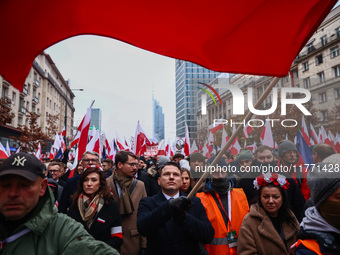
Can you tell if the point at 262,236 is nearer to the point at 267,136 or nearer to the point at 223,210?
the point at 223,210

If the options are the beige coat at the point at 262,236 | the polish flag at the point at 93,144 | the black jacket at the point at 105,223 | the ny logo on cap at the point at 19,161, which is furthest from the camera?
the polish flag at the point at 93,144

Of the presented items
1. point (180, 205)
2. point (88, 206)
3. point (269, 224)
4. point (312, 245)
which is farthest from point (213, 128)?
point (88, 206)

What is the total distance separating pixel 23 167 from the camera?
66.7 inches

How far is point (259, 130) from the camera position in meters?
2.79

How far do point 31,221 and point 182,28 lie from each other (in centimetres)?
179

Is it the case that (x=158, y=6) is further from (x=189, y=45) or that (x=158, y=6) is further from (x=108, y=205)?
(x=108, y=205)

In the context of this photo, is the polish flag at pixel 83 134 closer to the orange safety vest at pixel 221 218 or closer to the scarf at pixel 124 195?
the scarf at pixel 124 195

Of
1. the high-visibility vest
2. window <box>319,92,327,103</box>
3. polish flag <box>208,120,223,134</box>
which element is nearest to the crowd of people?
the high-visibility vest

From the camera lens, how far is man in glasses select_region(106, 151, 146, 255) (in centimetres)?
393

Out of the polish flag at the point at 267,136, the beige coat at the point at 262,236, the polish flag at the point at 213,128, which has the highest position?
the polish flag at the point at 213,128

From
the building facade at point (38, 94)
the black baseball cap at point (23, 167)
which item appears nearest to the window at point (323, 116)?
the black baseball cap at point (23, 167)

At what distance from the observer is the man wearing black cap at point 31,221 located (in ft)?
5.16

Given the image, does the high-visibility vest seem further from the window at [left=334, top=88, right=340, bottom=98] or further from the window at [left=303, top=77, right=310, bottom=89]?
the window at [left=303, top=77, right=310, bottom=89]

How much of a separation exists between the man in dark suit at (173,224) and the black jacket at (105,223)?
51 cm
